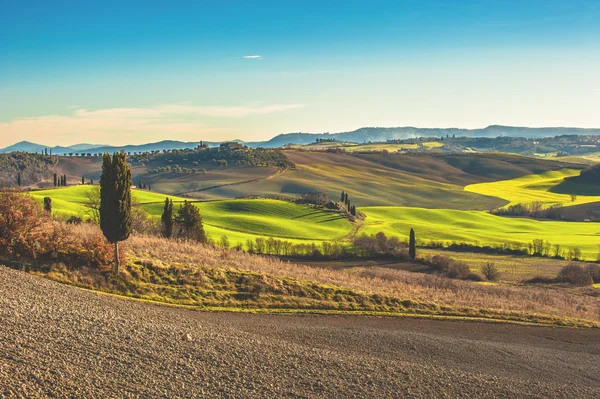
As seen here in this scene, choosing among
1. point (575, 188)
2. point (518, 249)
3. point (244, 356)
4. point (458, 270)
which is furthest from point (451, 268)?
point (575, 188)

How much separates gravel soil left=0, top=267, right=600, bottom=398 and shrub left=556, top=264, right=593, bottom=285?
3536 centimetres

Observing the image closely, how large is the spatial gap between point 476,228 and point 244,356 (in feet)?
327

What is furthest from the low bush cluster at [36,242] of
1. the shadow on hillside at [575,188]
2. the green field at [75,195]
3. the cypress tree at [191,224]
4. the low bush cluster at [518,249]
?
the shadow on hillside at [575,188]

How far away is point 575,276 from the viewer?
61.2 m

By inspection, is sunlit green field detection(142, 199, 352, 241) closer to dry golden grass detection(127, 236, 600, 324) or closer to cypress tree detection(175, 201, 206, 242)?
cypress tree detection(175, 201, 206, 242)

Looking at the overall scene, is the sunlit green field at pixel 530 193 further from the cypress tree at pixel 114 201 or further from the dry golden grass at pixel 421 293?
the cypress tree at pixel 114 201

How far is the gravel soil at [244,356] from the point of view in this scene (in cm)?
1652

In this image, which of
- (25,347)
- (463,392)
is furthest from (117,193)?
(463,392)

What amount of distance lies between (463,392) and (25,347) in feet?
51.1

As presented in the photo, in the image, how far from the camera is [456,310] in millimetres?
33594

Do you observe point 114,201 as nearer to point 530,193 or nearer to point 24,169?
point 530,193

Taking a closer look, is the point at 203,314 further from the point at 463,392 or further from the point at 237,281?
the point at 463,392

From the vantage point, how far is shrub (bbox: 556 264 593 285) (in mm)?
60375

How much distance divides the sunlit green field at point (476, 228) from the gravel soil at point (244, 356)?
66.3 m
